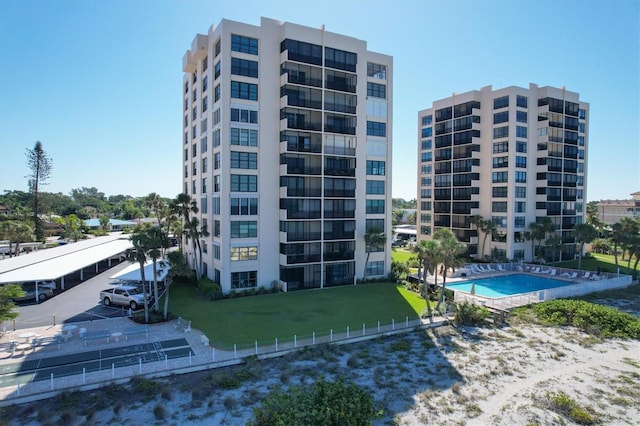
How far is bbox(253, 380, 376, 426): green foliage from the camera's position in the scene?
13.6 metres

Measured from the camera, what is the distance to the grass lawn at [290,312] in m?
26.5

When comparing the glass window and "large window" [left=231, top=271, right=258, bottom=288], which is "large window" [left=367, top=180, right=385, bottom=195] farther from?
the glass window

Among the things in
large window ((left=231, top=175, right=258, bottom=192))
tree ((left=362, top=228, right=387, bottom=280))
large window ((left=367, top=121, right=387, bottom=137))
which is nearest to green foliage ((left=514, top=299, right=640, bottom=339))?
tree ((left=362, top=228, right=387, bottom=280))

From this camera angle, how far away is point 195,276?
4372 centimetres

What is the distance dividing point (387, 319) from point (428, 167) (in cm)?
4568

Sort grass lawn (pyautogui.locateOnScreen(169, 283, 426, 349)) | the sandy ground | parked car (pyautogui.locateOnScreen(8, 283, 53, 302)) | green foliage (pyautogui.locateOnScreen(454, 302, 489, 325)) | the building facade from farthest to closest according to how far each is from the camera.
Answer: the building facade
parked car (pyautogui.locateOnScreen(8, 283, 53, 302))
green foliage (pyautogui.locateOnScreen(454, 302, 489, 325))
grass lawn (pyautogui.locateOnScreen(169, 283, 426, 349))
the sandy ground

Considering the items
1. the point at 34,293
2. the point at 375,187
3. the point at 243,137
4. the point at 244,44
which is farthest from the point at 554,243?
the point at 34,293

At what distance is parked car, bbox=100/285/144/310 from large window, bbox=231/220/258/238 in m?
9.92

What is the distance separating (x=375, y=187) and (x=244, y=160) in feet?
52.1

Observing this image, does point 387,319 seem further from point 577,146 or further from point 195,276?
point 577,146

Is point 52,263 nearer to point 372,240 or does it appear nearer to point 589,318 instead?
point 372,240

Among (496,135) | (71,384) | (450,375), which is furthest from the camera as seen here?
(496,135)

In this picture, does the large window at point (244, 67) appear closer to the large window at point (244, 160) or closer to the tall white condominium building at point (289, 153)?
the tall white condominium building at point (289, 153)

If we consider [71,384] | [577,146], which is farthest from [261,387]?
[577,146]
